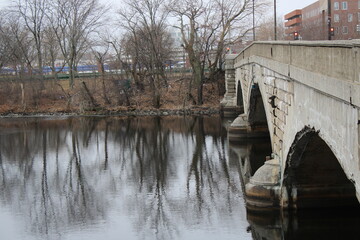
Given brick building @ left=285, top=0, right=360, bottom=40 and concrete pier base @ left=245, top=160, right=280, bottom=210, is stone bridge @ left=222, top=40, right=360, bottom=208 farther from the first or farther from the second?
brick building @ left=285, top=0, right=360, bottom=40

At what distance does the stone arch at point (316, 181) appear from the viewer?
45.6 feet

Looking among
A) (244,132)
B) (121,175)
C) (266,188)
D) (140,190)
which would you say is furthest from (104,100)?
(266,188)

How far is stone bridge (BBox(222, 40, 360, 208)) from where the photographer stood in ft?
25.9

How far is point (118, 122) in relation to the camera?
39.5 meters

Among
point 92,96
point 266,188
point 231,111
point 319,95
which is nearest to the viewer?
point 319,95

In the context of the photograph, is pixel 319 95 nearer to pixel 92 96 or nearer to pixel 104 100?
pixel 92 96

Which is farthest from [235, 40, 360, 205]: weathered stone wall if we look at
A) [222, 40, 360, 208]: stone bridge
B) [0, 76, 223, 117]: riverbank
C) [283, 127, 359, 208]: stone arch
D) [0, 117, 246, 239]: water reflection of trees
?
[0, 76, 223, 117]: riverbank

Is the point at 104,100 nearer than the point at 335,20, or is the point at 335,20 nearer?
the point at 335,20

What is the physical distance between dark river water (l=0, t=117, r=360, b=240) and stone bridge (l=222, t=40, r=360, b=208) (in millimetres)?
614

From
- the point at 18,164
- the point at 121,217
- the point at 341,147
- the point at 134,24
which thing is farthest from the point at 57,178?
the point at 134,24

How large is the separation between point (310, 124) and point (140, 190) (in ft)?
31.8

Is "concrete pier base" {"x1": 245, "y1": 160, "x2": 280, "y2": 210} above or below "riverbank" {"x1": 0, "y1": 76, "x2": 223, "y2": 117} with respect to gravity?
below

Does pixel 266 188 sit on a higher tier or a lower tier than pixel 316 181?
lower

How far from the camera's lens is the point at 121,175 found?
72.2 ft
